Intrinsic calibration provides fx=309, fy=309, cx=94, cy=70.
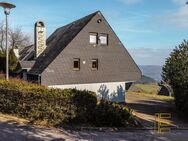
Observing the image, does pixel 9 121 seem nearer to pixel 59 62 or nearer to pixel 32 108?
pixel 32 108

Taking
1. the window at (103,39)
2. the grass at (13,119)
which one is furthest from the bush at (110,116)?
the window at (103,39)

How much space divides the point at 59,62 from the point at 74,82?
2.46 m

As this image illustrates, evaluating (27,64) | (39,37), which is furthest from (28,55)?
(27,64)

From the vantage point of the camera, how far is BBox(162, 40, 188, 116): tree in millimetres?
27375

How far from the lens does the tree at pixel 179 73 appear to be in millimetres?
27375

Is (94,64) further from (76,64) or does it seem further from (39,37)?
(39,37)

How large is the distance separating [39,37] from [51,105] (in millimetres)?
16947

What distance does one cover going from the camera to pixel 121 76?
3184 centimetres

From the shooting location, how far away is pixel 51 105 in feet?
54.0

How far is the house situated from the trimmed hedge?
10052 mm

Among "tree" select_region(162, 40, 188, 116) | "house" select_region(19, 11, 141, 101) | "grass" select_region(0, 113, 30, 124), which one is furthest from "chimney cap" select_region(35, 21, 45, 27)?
"grass" select_region(0, 113, 30, 124)

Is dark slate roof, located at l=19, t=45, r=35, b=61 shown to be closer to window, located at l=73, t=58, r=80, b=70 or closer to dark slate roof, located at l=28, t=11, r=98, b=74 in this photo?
dark slate roof, located at l=28, t=11, r=98, b=74

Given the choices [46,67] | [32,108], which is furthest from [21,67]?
[32,108]

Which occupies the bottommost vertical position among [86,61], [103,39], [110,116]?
[110,116]
